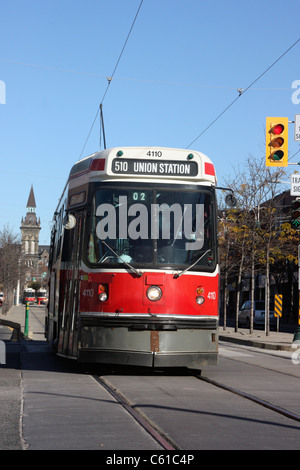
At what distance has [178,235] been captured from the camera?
41.4 feet

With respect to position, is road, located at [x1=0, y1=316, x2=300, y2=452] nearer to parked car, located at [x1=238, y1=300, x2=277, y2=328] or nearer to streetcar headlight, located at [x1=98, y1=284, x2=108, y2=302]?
streetcar headlight, located at [x1=98, y1=284, x2=108, y2=302]

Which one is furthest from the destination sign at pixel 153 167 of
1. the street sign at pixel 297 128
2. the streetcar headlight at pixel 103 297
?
the street sign at pixel 297 128

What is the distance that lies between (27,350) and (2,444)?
12779 mm

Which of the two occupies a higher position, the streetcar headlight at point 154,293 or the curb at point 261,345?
the streetcar headlight at point 154,293

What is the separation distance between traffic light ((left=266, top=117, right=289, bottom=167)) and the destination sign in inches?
190

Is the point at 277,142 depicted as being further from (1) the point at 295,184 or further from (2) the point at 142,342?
(2) the point at 142,342

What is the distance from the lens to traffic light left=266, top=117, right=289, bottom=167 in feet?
57.1

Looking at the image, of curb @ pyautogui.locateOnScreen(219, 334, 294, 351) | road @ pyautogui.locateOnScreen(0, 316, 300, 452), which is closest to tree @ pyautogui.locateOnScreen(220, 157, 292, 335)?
curb @ pyautogui.locateOnScreen(219, 334, 294, 351)

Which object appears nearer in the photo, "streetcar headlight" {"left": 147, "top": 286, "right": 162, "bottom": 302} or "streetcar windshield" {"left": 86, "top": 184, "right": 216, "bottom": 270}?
"streetcar headlight" {"left": 147, "top": 286, "right": 162, "bottom": 302}

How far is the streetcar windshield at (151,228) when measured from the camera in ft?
41.0

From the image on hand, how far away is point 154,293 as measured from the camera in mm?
12422

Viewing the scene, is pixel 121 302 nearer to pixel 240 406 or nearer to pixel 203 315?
pixel 203 315

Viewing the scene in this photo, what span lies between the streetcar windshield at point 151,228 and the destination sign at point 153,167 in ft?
0.88

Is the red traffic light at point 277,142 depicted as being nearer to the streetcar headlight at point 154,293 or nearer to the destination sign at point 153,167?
the destination sign at point 153,167
